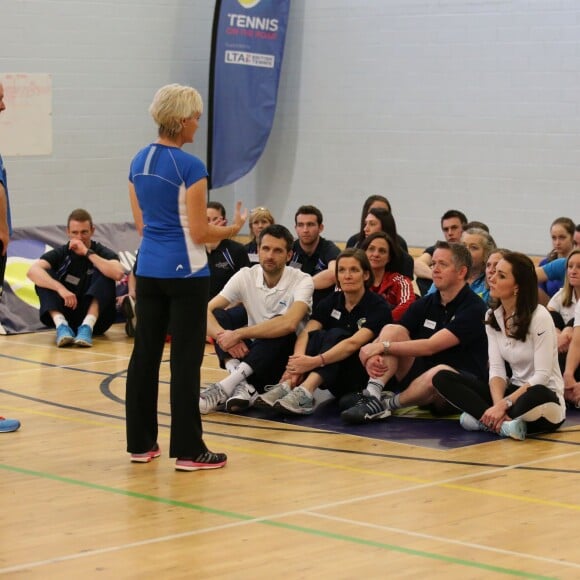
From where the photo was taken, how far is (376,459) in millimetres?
5840

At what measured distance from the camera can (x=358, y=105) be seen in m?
12.2

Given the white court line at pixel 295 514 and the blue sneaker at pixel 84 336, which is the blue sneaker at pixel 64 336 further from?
the white court line at pixel 295 514

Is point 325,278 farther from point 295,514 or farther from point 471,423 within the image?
point 295,514

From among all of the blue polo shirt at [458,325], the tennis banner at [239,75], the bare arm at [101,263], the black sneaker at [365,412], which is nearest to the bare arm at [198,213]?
the black sneaker at [365,412]

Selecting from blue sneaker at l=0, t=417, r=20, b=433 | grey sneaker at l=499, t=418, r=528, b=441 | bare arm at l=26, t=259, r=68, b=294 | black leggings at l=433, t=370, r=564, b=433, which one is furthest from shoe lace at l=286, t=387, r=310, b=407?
bare arm at l=26, t=259, r=68, b=294

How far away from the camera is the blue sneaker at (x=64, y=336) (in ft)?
31.2

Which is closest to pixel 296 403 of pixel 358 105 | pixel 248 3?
pixel 358 105

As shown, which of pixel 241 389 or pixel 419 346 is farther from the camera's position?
pixel 241 389

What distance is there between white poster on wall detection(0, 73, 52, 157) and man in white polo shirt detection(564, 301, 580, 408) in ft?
20.7

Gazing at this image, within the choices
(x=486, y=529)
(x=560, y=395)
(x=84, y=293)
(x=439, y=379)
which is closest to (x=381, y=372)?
(x=439, y=379)

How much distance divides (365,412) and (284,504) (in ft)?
5.57

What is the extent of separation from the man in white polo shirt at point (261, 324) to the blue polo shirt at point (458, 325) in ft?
2.16

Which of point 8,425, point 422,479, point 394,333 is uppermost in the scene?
point 394,333

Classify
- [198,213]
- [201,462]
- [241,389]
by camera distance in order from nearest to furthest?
[198,213]
[201,462]
[241,389]
